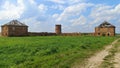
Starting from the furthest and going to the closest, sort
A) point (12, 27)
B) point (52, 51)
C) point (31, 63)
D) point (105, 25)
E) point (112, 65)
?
point (105, 25), point (12, 27), point (52, 51), point (31, 63), point (112, 65)

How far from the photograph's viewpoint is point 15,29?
76.1 meters

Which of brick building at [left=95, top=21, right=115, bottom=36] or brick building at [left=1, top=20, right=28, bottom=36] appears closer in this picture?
brick building at [left=1, top=20, right=28, bottom=36]

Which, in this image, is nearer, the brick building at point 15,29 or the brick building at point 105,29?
the brick building at point 15,29

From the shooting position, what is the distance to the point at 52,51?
20156mm

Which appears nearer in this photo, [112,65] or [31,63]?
[112,65]

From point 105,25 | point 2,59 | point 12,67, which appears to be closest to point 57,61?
point 12,67

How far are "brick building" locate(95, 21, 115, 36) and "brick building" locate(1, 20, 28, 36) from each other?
23.4m

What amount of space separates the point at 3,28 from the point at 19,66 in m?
66.9

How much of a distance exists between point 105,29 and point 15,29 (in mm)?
28764

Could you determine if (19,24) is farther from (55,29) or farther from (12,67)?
(12,67)

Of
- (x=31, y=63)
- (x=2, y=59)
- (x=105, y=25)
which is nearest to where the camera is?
(x=31, y=63)

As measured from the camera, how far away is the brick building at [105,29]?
83.4 m

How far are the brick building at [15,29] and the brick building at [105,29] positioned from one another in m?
23.4

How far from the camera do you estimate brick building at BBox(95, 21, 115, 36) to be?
8336cm
